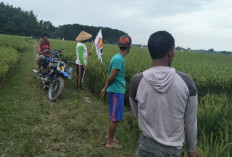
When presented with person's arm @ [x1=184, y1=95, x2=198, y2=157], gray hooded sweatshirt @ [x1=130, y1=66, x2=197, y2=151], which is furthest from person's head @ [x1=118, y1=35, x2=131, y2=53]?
person's arm @ [x1=184, y1=95, x2=198, y2=157]

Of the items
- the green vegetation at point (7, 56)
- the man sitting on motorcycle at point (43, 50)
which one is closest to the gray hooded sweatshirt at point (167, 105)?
the man sitting on motorcycle at point (43, 50)

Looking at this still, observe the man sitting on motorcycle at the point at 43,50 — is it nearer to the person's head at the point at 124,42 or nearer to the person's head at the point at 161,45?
the person's head at the point at 124,42

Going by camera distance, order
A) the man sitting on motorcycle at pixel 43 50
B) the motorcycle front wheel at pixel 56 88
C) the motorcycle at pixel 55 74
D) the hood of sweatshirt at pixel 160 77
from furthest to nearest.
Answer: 1. the man sitting on motorcycle at pixel 43 50
2. the motorcycle at pixel 55 74
3. the motorcycle front wheel at pixel 56 88
4. the hood of sweatshirt at pixel 160 77

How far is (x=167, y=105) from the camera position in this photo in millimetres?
1786

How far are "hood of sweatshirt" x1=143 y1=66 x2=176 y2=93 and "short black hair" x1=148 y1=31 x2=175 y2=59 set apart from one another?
11cm

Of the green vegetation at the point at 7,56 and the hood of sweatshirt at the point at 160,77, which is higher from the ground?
the hood of sweatshirt at the point at 160,77

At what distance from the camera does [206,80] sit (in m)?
6.57

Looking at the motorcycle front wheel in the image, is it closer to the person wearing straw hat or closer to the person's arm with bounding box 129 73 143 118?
the person wearing straw hat

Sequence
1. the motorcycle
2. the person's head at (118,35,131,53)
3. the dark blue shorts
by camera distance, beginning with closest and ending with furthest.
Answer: the person's head at (118,35,131,53), the dark blue shorts, the motorcycle

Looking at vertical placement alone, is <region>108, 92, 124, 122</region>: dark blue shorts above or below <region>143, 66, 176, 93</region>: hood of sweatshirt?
below

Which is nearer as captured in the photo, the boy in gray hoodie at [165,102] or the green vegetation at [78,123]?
the boy in gray hoodie at [165,102]

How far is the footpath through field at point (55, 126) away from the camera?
404 cm

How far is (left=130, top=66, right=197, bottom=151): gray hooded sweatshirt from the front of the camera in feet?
5.74

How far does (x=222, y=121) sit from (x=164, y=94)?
2.53 meters
